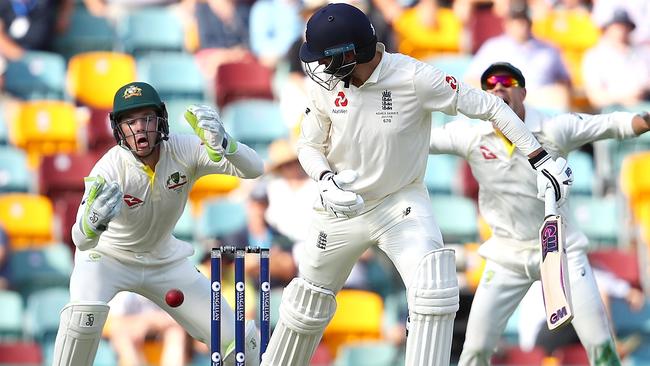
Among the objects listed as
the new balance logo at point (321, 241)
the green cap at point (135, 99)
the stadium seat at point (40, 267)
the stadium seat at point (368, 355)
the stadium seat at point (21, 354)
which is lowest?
the stadium seat at point (368, 355)

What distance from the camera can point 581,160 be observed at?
33.8 feet

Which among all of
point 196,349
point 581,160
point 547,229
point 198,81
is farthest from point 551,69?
point 547,229

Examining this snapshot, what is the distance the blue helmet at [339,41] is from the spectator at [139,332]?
338cm

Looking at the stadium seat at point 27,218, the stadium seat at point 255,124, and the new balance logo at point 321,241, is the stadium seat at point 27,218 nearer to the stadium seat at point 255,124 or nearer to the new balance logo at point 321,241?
the stadium seat at point 255,124

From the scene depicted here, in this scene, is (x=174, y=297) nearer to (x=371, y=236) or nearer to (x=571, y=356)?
(x=371, y=236)

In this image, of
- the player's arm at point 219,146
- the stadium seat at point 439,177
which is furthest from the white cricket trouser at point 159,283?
the stadium seat at point 439,177

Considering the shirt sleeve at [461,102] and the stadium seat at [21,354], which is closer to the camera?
the shirt sleeve at [461,102]

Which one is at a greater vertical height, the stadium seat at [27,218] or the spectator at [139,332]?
the stadium seat at [27,218]

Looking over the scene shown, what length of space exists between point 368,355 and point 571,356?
1400mm

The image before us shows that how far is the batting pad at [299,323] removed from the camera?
6031mm

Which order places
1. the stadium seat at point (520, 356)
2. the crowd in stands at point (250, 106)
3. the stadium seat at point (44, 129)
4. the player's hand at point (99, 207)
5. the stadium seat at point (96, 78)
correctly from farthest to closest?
the stadium seat at point (96, 78) → the stadium seat at point (44, 129) → the crowd in stands at point (250, 106) → the stadium seat at point (520, 356) → the player's hand at point (99, 207)

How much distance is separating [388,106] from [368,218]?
51 cm

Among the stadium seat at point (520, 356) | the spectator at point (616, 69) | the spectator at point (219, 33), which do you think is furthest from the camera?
the spectator at point (616, 69)

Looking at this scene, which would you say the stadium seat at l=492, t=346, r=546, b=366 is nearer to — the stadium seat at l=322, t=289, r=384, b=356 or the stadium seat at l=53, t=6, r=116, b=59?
the stadium seat at l=322, t=289, r=384, b=356
